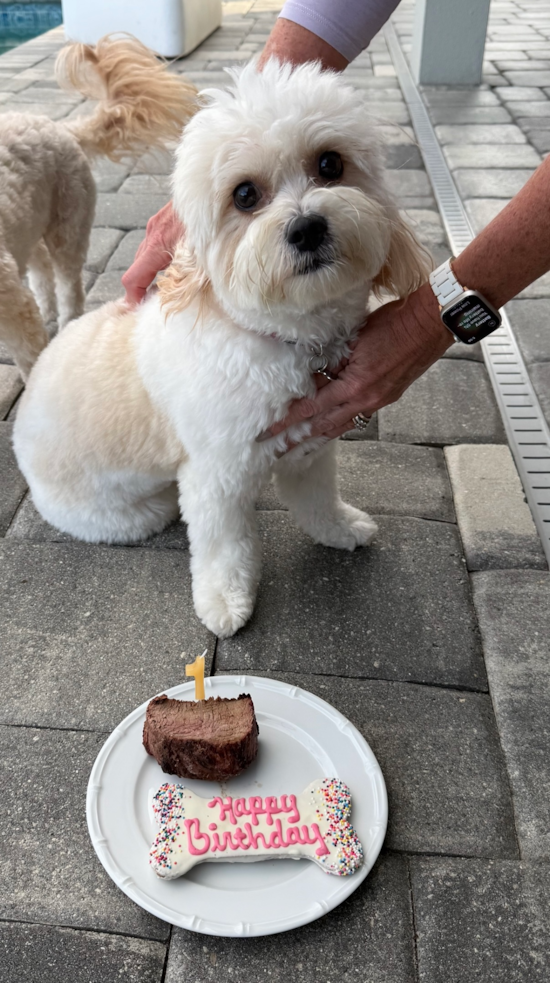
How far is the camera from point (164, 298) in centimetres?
158

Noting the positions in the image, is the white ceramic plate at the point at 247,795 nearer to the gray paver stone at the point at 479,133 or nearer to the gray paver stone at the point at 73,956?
the gray paver stone at the point at 73,956

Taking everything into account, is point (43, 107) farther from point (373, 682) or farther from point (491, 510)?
point (373, 682)

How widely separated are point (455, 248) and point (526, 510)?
6.30ft

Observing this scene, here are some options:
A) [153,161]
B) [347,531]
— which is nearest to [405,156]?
[153,161]

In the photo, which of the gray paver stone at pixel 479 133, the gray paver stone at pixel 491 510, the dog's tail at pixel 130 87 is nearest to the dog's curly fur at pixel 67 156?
the dog's tail at pixel 130 87

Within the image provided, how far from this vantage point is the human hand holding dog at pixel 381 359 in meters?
1.62

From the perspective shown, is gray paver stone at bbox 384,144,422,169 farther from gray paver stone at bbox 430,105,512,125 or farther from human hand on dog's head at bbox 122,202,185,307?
human hand on dog's head at bbox 122,202,185,307

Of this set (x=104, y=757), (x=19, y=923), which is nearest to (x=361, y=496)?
(x=104, y=757)

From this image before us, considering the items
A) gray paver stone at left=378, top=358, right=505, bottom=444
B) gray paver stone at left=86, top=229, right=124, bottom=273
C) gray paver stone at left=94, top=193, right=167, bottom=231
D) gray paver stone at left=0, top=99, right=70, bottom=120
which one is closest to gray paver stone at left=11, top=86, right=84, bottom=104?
gray paver stone at left=0, top=99, right=70, bottom=120

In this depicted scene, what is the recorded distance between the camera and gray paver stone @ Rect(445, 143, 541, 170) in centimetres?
459

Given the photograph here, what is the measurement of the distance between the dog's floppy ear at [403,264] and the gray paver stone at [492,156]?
3.45 metres

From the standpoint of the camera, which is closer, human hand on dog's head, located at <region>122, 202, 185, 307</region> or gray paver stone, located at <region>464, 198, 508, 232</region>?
human hand on dog's head, located at <region>122, 202, 185, 307</region>

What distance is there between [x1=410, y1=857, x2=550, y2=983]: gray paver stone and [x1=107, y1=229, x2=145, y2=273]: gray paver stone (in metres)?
3.10

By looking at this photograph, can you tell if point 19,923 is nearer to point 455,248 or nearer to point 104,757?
Result: point 104,757
